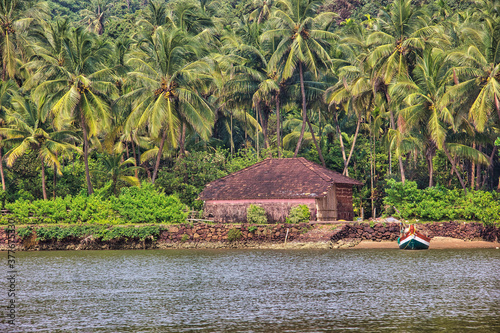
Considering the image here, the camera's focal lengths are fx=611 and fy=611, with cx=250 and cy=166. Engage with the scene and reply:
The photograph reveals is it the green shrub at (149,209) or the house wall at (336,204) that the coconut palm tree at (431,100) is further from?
the green shrub at (149,209)

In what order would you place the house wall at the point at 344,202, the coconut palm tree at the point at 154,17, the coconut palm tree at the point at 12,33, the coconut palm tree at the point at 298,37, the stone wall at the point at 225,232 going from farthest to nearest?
the coconut palm tree at the point at 154,17 → the coconut palm tree at the point at 298,37 → the coconut palm tree at the point at 12,33 → the house wall at the point at 344,202 → the stone wall at the point at 225,232

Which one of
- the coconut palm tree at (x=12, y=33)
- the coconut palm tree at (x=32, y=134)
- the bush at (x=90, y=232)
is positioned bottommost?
the bush at (x=90, y=232)

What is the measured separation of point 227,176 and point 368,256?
15.4m

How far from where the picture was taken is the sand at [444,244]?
1415 inches

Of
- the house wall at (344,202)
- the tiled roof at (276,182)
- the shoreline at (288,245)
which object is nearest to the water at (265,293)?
the shoreline at (288,245)

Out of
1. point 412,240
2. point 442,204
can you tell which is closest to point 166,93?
point 412,240

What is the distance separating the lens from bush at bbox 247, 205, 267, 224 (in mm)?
39688

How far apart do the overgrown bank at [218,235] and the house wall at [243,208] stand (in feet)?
6.70

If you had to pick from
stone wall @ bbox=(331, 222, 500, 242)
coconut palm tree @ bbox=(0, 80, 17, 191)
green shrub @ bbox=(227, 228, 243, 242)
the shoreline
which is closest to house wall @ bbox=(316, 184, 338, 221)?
stone wall @ bbox=(331, 222, 500, 242)

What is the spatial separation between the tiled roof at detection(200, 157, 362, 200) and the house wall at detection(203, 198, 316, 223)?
39 centimetres

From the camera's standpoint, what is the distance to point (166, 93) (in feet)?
138

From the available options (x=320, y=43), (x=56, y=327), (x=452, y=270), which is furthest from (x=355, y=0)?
(x=56, y=327)

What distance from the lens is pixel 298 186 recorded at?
40.7 metres

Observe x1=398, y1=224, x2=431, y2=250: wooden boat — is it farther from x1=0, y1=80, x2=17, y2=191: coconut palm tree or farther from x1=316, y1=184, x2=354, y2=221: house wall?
x1=0, y1=80, x2=17, y2=191: coconut palm tree
